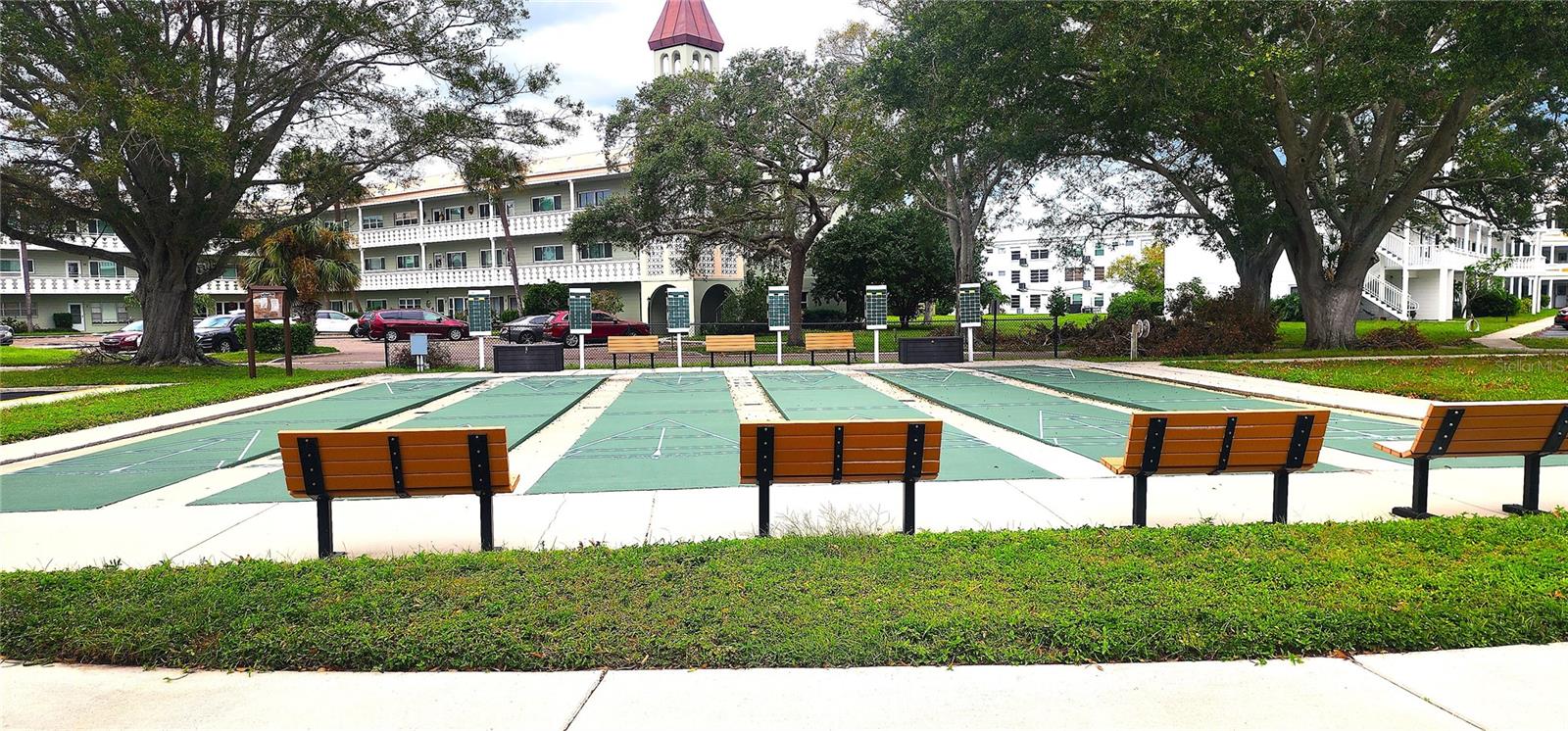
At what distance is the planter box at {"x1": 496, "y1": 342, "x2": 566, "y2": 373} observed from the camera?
75.6 ft

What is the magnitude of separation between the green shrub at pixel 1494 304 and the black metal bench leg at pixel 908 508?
55877 millimetres

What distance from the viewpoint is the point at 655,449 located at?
10.0m

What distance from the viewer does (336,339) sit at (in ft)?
143

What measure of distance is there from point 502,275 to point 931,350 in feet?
105

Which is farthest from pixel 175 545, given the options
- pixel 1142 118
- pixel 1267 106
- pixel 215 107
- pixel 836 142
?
pixel 836 142

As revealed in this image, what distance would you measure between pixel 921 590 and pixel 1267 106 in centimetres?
1894

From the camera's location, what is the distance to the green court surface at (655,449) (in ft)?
26.8

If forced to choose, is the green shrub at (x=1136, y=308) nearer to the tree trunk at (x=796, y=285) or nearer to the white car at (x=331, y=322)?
the tree trunk at (x=796, y=285)

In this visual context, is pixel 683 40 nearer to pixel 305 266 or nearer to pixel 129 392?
pixel 305 266

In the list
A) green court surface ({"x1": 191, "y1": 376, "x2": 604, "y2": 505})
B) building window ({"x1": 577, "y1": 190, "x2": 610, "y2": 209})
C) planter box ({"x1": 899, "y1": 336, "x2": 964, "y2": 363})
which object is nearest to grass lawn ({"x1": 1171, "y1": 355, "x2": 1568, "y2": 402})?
planter box ({"x1": 899, "y1": 336, "x2": 964, "y2": 363})

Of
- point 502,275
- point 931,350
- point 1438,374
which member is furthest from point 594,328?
point 1438,374

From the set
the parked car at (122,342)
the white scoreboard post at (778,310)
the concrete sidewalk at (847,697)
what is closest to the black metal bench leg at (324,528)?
the concrete sidewalk at (847,697)

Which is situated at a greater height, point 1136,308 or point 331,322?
point 1136,308

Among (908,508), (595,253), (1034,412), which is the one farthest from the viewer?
(595,253)
